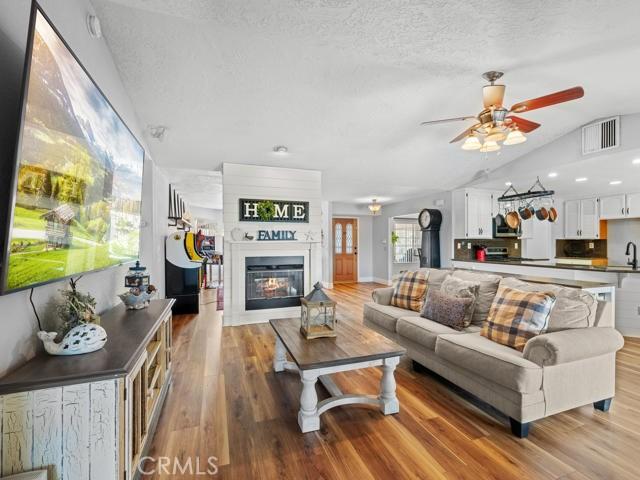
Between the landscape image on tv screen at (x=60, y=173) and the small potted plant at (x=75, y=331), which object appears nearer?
the landscape image on tv screen at (x=60, y=173)

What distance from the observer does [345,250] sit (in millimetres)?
8797

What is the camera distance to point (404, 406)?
217cm

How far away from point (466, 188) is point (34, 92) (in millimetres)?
6203

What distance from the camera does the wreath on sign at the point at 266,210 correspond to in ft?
14.6

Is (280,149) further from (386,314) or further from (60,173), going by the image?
(60,173)

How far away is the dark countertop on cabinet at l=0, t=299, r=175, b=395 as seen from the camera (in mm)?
1055

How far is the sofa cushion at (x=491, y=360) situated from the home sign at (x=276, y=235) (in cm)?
281

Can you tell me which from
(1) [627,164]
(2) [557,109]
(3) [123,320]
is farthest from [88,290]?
(1) [627,164]

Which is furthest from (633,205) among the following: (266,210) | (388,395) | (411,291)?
(266,210)

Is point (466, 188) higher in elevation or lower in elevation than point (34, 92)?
higher

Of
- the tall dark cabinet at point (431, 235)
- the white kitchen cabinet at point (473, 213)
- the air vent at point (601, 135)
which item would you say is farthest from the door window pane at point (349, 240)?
the air vent at point (601, 135)

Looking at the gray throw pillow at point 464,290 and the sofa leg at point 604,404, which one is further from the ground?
the gray throw pillow at point 464,290

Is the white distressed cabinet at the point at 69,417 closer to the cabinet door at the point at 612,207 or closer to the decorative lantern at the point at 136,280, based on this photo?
the decorative lantern at the point at 136,280

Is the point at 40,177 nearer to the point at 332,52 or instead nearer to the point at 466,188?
the point at 332,52
